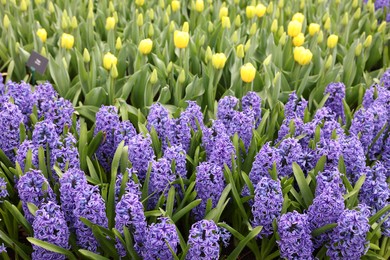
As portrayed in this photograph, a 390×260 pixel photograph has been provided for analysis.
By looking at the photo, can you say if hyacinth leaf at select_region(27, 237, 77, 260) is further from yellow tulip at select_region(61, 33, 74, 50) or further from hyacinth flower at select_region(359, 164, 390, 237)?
yellow tulip at select_region(61, 33, 74, 50)

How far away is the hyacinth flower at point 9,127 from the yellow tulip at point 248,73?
3.84ft

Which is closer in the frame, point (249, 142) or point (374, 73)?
point (249, 142)

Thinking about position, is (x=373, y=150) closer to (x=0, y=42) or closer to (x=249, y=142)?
(x=249, y=142)

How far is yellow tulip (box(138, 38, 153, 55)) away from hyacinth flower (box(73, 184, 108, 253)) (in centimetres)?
129

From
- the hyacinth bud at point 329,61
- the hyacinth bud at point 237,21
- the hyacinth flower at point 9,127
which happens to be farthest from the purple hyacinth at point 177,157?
the hyacinth bud at point 237,21

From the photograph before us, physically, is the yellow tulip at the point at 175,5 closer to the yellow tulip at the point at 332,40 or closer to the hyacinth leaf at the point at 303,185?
the yellow tulip at the point at 332,40

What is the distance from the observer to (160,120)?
239cm

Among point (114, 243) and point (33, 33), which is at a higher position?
point (33, 33)

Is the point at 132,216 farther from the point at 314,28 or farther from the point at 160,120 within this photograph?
the point at 314,28

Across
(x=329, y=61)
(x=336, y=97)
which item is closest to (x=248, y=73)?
(x=336, y=97)

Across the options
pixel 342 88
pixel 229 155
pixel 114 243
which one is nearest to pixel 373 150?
pixel 342 88

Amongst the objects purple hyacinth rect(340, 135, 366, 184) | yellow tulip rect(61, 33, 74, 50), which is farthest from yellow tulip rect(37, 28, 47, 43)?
purple hyacinth rect(340, 135, 366, 184)

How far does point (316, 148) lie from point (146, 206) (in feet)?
2.57

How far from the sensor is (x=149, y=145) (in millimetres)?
2197
